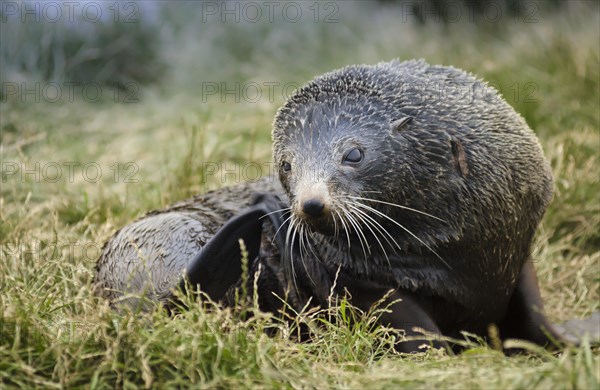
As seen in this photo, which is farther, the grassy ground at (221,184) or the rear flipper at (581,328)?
the rear flipper at (581,328)

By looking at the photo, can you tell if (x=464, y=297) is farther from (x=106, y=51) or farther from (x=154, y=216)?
(x=106, y=51)

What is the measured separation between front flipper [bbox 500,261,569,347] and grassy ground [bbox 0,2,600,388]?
411 mm

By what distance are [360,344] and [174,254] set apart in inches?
52.6

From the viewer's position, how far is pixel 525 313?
4762mm

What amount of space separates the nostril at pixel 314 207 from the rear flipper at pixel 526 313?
1400 mm

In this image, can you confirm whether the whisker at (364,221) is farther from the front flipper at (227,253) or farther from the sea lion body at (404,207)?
the front flipper at (227,253)

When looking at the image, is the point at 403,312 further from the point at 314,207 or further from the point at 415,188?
the point at 314,207

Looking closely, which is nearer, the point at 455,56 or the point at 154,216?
the point at 154,216

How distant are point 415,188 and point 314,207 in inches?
23.4

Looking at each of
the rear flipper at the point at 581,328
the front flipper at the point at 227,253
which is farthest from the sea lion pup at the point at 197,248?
the rear flipper at the point at 581,328

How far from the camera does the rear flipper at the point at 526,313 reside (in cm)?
471

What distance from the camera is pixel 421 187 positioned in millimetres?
4316

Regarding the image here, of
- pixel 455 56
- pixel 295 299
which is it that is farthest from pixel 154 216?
pixel 455 56

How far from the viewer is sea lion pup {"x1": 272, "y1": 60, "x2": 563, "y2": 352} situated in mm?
4312
